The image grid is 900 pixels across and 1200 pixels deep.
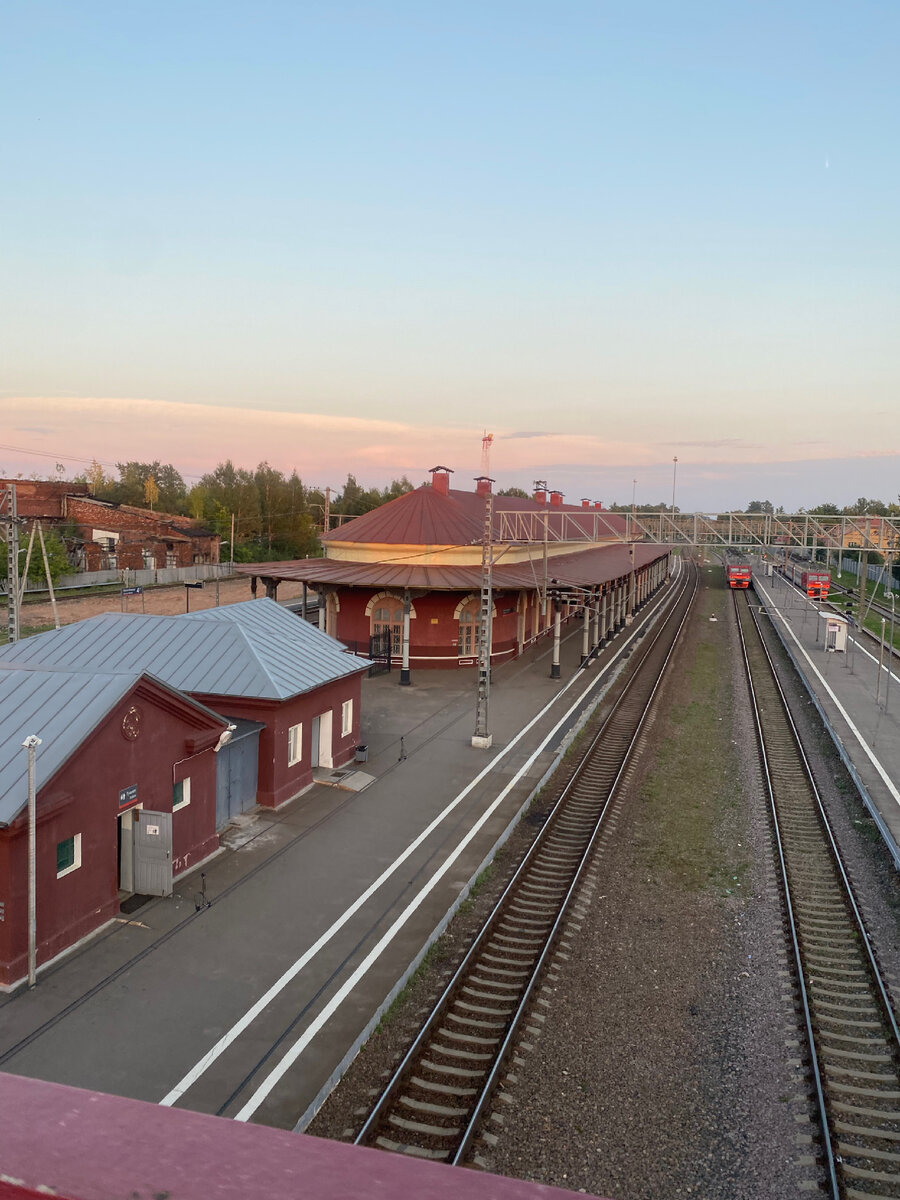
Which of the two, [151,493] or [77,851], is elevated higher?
[151,493]

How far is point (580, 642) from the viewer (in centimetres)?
4594

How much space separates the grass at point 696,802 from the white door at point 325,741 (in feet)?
26.7

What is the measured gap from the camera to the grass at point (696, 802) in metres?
16.8

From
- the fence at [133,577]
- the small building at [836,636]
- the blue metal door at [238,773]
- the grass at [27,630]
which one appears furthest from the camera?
the fence at [133,577]

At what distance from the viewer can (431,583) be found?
35.6 meters

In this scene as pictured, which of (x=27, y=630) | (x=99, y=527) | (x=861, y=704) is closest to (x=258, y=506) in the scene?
(x=99, y=527)

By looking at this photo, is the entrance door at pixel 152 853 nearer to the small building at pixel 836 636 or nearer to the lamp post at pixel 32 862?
the lamp post at pixel 32 862

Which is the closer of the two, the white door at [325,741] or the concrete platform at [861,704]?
the concrete platform at [861,704]

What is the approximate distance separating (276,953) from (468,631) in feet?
84.0

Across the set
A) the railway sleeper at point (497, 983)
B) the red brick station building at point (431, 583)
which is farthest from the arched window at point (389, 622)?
the railway sleeper at point (497, 983)

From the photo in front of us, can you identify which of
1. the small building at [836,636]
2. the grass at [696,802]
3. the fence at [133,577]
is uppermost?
the fence at [133,577]

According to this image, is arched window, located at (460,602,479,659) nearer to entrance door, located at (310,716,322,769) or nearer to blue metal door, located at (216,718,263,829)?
entrance door, located at (310,716,322,769)

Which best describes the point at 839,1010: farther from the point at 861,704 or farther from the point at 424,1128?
the point at 861,704

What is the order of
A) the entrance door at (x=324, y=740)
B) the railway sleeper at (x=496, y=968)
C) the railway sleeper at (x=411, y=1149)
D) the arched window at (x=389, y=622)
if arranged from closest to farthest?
the railway sleeper at (x=411, y=1149) → the railway sleeper at (x=496, y=968) → the entrance door at (x=324, y=740) → the arched window at (x=389, y=622)
